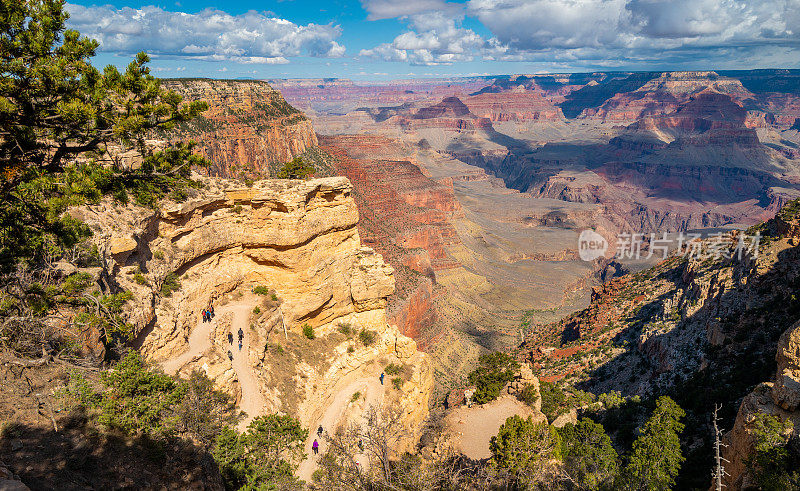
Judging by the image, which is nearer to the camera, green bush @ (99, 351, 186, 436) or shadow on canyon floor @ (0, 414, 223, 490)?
shadow on canyon floor @ (0, 414, 223, 490)

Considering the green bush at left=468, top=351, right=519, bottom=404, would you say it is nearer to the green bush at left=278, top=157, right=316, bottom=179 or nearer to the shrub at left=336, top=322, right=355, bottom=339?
the shrub at left=336, top=322, right=355, bottom=339

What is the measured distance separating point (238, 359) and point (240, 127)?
210 ft

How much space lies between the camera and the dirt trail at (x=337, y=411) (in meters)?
21.8

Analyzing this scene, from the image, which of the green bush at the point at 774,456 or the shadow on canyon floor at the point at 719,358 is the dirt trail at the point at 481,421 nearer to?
the shadow on canyon floor at the point at 719,358

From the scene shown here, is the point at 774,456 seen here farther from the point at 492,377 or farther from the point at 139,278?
the point at 139,278

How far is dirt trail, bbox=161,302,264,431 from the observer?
66.6ft

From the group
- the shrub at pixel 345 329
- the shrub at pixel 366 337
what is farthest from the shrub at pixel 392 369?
the shrub at pixel 345 329

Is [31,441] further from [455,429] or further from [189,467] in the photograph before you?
[455,429]

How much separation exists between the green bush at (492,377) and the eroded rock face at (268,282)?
4.27 meters

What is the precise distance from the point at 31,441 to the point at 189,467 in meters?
4.22

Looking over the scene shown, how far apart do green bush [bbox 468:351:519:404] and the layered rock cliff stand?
46136 millimetres

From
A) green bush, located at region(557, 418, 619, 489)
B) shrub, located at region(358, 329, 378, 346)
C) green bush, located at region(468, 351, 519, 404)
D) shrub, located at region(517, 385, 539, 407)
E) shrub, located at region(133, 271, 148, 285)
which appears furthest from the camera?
shrub, located at region(358, 329, 378, 346)

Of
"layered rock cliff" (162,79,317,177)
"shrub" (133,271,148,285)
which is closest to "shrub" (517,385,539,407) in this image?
"shrub" (133,271,148,285)

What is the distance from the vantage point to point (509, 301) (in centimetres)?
9394
